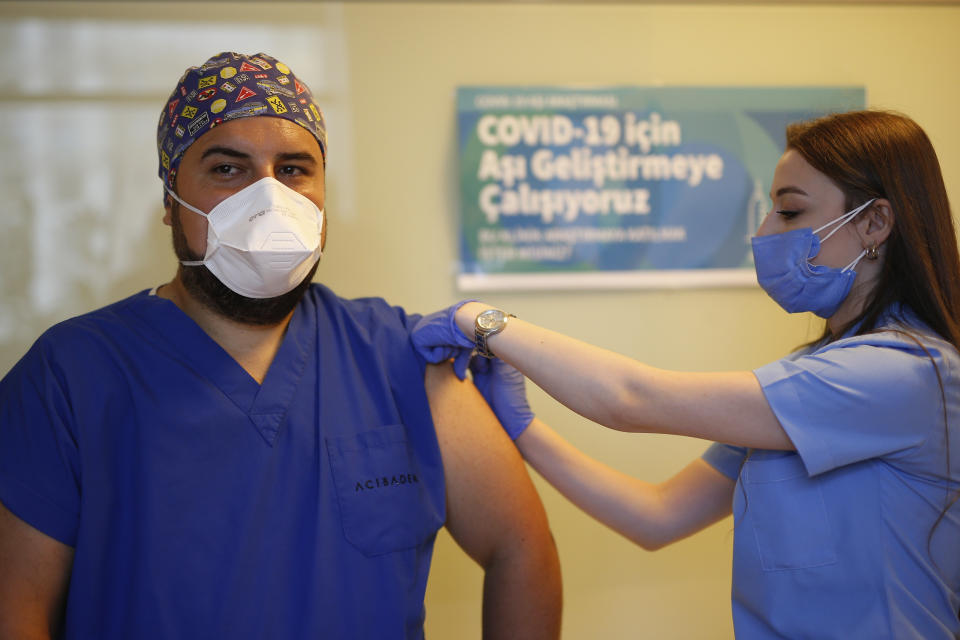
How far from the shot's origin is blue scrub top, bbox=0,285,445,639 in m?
1.19

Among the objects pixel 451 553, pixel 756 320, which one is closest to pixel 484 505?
pixel 451 553

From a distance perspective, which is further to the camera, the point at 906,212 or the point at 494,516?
the point at 494,516

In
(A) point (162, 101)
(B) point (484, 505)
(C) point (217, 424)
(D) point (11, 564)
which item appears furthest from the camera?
(A) point (162, 101)

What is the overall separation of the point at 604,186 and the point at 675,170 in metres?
0.19

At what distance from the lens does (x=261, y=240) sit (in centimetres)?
127

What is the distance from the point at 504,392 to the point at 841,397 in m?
0.67

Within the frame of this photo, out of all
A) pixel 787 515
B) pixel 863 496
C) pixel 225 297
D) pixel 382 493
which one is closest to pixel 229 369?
pixel 225 297

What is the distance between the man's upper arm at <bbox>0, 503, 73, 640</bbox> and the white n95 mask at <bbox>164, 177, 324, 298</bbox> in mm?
490

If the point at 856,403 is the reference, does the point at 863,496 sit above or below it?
below

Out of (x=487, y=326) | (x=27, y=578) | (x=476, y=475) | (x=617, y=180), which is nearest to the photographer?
(x=27, y=578)

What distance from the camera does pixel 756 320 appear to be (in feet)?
6.68

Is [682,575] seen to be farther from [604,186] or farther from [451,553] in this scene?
[604,186]

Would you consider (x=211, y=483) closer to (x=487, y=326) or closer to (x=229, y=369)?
(x=229, y=369)

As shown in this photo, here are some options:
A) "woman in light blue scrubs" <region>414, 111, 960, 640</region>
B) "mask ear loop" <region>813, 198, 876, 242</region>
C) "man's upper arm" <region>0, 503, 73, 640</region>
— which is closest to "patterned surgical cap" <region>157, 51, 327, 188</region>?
"woman in light blue scrubs" <region>414, 111, 960, 640</region>
